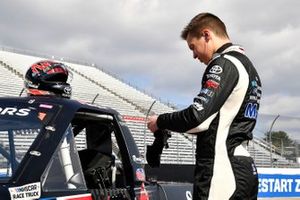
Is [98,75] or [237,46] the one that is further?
[98,75]

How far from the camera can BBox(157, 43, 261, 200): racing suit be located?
294 cm

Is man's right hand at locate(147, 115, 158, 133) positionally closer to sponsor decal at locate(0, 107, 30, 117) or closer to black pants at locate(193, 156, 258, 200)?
black pants at locate(193, 156, 258, 200)

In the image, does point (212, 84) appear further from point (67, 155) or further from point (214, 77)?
point (67, 155)

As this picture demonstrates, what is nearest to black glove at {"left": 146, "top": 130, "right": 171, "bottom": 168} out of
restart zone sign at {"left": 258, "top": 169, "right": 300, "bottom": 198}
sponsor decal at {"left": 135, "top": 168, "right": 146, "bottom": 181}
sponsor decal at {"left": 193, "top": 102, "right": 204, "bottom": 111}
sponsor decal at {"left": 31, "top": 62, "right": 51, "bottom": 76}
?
sponsor decal at {"left": 193, "top": 102, "right": 204, "bottom": 111}

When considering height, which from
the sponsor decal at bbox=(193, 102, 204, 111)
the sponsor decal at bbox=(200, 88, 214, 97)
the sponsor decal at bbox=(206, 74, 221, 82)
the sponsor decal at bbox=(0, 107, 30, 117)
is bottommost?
the sponsor decal at bbox=(0, 107, 30, 117)

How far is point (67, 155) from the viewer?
3367 millimetres

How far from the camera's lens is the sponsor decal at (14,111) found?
340cm

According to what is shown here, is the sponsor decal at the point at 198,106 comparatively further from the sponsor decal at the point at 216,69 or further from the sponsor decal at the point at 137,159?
the sponsor decal at the point at 137,159

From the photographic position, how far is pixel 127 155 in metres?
4.06

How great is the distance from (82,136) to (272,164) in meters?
12.9

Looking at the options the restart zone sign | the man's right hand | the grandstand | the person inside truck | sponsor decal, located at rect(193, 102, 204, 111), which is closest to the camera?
sponsor decal, located at rect(193, 102, 204, 111)

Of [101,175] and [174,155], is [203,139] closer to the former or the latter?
[101,175]

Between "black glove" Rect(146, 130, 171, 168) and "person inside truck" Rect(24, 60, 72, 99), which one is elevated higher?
"person inside truck" Rect(24, 60, 72, 99)

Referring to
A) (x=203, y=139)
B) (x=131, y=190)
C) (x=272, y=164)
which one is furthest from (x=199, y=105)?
(x=272, y=164)
